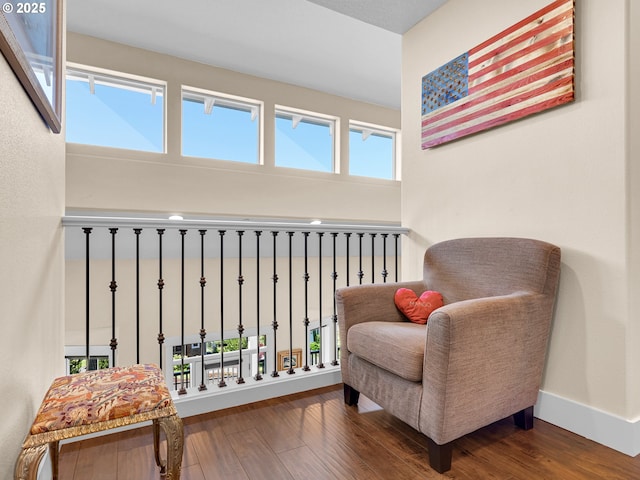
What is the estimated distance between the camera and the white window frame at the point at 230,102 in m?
4.54

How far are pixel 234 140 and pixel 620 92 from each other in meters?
4.19

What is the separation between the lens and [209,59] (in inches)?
172

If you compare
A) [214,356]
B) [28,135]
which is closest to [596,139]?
[28,135]

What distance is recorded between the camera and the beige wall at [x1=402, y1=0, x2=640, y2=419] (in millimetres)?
1589

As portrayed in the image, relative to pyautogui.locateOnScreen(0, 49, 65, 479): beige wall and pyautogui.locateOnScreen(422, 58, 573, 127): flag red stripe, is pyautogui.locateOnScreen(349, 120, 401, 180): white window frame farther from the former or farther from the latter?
pyautogui.locateOnScreen(0, 49, 65, 479): beige wall

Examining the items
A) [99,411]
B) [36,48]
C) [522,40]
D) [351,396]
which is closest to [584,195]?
[522,40]

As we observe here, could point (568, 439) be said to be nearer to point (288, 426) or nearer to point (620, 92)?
point (288, 426)

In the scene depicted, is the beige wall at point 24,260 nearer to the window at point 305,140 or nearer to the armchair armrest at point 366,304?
the armchair armrest at point 366,304

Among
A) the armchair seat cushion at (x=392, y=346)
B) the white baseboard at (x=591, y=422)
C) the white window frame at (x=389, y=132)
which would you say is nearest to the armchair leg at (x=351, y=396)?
the armchair seat cushion at (x=392, y=346)

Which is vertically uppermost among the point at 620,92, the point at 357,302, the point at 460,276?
the point at 620,92

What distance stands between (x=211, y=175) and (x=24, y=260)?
3.60 meters

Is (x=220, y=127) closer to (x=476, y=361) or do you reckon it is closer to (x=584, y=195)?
(x=584, y=195)

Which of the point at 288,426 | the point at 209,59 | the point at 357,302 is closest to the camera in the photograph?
the point at 288,426

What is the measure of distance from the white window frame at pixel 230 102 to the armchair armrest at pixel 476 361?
4.00 meters
